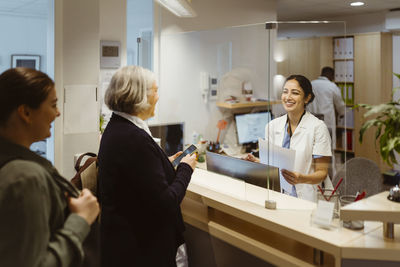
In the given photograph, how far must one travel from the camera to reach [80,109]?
310 cm

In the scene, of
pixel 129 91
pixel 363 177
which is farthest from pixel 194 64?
pixel 363 177

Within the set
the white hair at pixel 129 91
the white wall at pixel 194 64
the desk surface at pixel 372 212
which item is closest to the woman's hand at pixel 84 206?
the white hair at pixel 129 91

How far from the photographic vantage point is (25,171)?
0.99 metres

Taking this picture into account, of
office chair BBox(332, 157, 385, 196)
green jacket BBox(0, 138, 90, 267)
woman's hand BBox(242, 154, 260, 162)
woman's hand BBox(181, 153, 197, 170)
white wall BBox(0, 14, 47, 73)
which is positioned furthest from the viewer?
white wall BBox(0, 14, 47, 73)

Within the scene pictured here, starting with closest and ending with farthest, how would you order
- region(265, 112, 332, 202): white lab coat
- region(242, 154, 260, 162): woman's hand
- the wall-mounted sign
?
region(265, 112, 332, 202): white lab coat, region(242, 154, 260, 162): woman's hand, the wall-mounted sign

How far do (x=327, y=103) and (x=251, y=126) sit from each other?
622mm

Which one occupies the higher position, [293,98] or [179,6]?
[179,6]

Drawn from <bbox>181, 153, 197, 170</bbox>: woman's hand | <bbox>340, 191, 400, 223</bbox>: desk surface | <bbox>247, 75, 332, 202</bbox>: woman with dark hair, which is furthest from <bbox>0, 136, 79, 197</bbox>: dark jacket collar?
<bbox>247, 75, 332, 202</bbox>: woman with dark hair

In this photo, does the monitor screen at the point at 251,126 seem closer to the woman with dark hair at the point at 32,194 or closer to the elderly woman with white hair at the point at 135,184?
the elderly woman with white hair at the point at 135,184

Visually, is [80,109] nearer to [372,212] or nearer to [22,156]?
[22,156]

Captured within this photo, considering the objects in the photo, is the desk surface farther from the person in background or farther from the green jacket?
the green jacket

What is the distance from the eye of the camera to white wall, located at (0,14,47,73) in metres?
6.77

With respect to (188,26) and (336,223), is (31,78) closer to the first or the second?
(336,223)

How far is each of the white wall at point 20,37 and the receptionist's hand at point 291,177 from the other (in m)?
5.94
